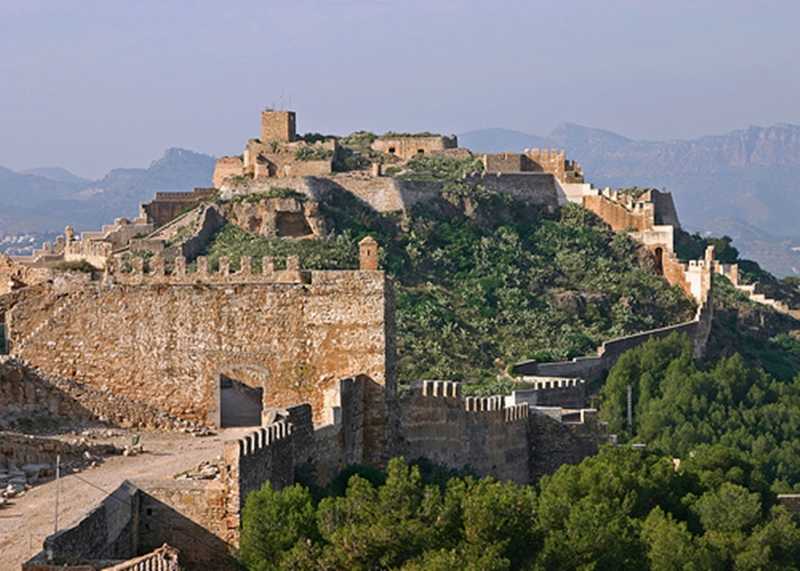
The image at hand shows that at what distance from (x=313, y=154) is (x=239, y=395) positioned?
102 ft

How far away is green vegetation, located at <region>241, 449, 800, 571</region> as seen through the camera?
19.7 meters

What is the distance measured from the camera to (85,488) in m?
20.3

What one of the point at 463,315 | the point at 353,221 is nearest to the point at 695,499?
the point at 463,315

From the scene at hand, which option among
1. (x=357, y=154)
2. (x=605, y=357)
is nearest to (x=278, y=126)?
(x=357, y=154)

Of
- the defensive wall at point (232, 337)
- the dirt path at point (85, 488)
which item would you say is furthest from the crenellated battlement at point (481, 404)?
the dirt path at point (85, 488)

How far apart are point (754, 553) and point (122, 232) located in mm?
29657

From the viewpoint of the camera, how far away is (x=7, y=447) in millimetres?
21766

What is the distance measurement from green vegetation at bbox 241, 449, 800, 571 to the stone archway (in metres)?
2.27

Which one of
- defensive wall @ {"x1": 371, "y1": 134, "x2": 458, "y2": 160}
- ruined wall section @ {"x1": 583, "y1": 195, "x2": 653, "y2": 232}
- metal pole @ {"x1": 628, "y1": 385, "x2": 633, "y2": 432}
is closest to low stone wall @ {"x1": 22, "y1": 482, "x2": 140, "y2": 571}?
metal pole @ {"x1": 628, "y1": 385, "x2": 633, "y2": 432}

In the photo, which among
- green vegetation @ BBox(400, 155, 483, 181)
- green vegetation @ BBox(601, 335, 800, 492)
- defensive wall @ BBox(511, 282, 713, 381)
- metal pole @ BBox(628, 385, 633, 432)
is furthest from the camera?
green vegetation @ BBox(400, 155, 483, 181)

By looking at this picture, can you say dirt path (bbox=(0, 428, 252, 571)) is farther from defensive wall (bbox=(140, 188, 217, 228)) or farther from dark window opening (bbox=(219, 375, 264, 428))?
defensive wall (bbox=(140, 188, 217, 228))

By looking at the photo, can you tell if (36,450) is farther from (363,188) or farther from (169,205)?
(169,205)

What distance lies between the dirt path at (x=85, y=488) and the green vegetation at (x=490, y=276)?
65.7 ft

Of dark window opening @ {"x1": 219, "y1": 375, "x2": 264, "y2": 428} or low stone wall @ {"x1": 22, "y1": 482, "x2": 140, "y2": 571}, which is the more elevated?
dark window opening @ {"x1": 219, "y1": 375, "x2": 264, "y2": 428}
